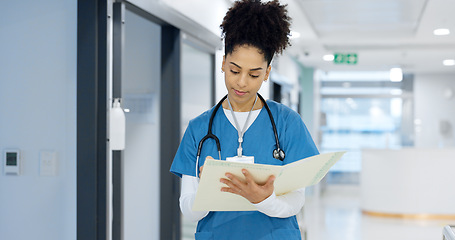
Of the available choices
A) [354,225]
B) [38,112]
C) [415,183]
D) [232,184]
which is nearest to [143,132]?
[38,112]

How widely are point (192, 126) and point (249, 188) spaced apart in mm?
319

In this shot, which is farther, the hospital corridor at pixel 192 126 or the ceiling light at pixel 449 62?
the ceiling light at pixel 449 62

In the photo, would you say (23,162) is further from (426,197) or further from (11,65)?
(426,197)

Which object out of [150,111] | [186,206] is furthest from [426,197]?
[186,206]

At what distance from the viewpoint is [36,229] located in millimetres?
2646

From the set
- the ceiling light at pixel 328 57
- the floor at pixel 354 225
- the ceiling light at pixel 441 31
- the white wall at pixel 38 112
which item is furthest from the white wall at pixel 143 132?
the ceiling light at pixel 328 57

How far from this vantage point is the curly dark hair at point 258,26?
150cm

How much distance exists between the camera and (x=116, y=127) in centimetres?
269

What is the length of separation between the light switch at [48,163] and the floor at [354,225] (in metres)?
2.98

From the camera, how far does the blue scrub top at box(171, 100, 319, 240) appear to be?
1.56 metres

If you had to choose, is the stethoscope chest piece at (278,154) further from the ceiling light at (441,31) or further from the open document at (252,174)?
the ceiling light at (441,31)

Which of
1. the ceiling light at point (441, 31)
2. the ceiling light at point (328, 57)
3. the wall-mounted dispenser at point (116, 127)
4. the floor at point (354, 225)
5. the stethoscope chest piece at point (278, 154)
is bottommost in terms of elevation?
the floor at point (354, 225)

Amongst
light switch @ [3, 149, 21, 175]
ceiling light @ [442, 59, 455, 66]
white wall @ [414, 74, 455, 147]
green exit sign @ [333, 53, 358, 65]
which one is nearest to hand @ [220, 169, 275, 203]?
light switch @ [3, 149, 21, 175]

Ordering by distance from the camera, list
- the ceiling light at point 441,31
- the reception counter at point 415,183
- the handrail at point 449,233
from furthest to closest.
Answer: the reception counter at point 415,183 → the ceiling light at point 441,31 → the handrail at point 449,233
